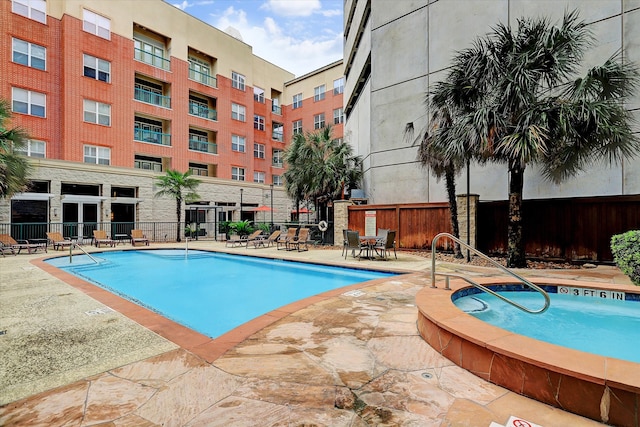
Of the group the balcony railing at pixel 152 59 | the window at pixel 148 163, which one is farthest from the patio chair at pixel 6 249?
the balcony railing at pixel 152 59

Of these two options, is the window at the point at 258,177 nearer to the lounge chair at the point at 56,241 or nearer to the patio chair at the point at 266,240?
the patio chair at the point at 266,240

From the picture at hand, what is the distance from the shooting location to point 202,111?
89.0 feet

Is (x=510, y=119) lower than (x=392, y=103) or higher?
lower

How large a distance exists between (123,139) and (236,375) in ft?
78.1

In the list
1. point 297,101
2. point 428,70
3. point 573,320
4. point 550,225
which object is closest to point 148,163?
point 297,101

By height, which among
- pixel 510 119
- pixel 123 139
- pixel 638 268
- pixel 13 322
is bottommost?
pixel 13 322

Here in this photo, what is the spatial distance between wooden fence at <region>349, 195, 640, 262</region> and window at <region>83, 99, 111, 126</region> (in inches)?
781

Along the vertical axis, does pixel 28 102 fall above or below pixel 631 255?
above

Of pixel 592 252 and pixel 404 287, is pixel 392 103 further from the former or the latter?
pixel 404 287

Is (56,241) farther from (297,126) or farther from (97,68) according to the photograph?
(297,126)

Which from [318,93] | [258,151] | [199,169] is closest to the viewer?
[199,169]

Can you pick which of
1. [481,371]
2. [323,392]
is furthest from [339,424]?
[481,371]

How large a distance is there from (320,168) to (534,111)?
38.2 feet

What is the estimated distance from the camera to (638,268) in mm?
6223
